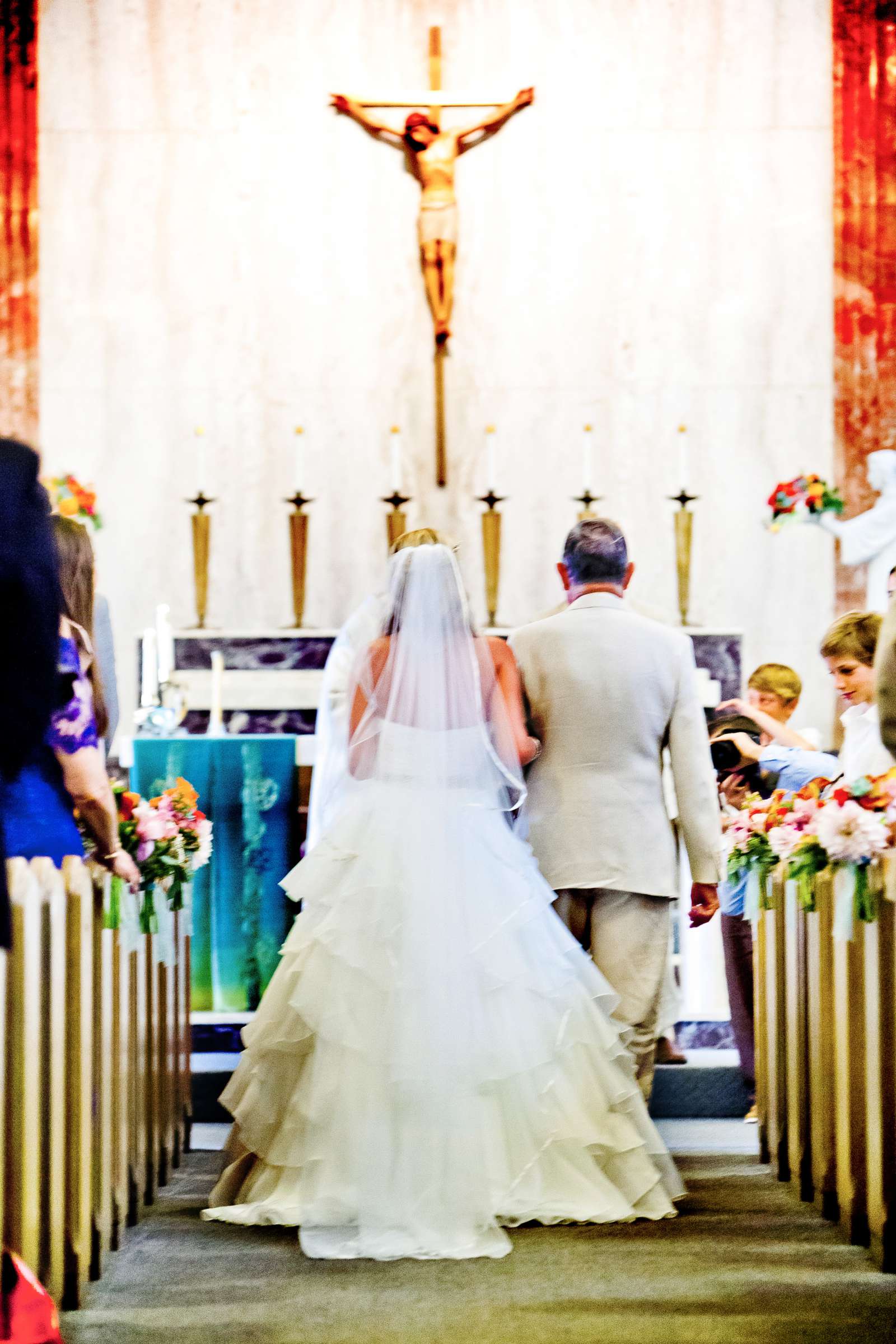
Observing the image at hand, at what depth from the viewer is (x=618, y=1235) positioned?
11.1ft

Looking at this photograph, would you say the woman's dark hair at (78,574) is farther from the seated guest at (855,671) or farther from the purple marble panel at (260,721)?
the purple marble panel at (260,721)

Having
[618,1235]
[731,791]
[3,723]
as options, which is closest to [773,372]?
[731,791]

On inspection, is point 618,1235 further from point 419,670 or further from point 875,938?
point 419,670

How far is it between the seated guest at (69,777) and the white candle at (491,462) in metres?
3.61

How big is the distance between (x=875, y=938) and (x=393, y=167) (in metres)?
5.81

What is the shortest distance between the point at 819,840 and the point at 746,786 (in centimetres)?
158

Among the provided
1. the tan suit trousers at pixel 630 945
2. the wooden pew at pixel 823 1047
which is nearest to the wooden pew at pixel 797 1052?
the wooden pew at pixel 823 1047

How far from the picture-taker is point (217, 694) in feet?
20.1

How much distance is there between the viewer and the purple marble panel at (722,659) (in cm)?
→ 646

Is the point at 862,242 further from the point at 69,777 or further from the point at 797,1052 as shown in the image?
the point at 69,777

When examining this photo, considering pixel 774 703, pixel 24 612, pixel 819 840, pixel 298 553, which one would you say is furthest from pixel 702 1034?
pixel 24 612

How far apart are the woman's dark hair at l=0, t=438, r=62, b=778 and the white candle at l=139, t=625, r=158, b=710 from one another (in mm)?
3863

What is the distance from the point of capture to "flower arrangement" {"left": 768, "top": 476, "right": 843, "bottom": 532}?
691 cm

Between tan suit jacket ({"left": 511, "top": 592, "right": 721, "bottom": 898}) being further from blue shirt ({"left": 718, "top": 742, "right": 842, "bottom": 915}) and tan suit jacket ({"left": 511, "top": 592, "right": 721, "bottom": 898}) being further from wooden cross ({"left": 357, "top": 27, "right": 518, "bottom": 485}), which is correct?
wooden cross ({"left": 357, "top": 27, "right": 518, "bottom": 485})
